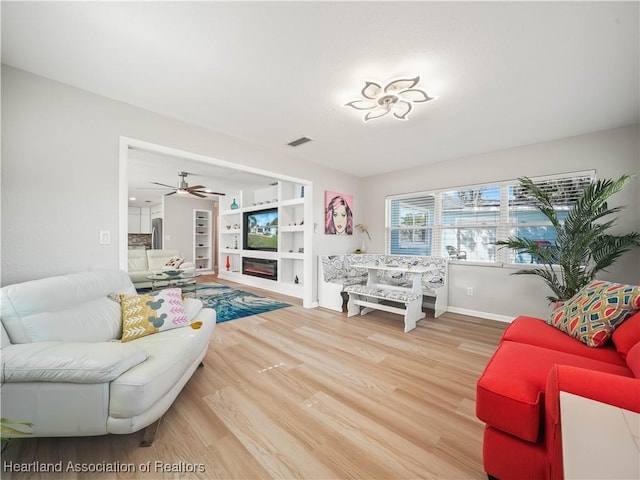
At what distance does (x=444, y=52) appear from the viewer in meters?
1.73

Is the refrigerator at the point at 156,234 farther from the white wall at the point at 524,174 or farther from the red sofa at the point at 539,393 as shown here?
the red sofa at the point at 539,393

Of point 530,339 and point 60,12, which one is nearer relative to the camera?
point 60,12

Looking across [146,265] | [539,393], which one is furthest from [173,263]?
[539,393]

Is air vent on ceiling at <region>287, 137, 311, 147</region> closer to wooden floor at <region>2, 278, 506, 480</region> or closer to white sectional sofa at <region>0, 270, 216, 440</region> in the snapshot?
wooden floor at <region>2, 278, 506, 480</region>

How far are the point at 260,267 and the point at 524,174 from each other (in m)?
5.34

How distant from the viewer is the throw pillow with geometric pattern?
73.5 inches

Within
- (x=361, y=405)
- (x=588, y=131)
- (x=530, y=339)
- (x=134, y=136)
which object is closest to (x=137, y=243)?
(x=134, y=136)

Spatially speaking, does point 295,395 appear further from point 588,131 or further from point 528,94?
point 588,131

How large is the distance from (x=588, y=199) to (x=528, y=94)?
1.30 m

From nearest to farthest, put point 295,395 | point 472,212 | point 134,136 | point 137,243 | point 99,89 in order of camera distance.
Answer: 1. point 295,395
2. point 99,89
3. point 134,136
4. point 472,212
5. point 137,243

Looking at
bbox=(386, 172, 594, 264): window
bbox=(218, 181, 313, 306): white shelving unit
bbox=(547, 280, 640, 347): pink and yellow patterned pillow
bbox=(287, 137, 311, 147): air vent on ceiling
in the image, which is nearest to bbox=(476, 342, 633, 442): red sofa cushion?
bbox=(547, 280, 640, 347): pink and yellow patterned pillow

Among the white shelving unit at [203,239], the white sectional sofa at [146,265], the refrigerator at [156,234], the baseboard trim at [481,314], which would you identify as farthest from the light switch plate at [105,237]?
the refrigerator at [156,234]

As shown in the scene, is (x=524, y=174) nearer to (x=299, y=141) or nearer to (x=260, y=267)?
(x=299, y=141)

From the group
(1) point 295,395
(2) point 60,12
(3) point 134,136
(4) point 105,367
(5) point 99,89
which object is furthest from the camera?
(3) point 134,136
